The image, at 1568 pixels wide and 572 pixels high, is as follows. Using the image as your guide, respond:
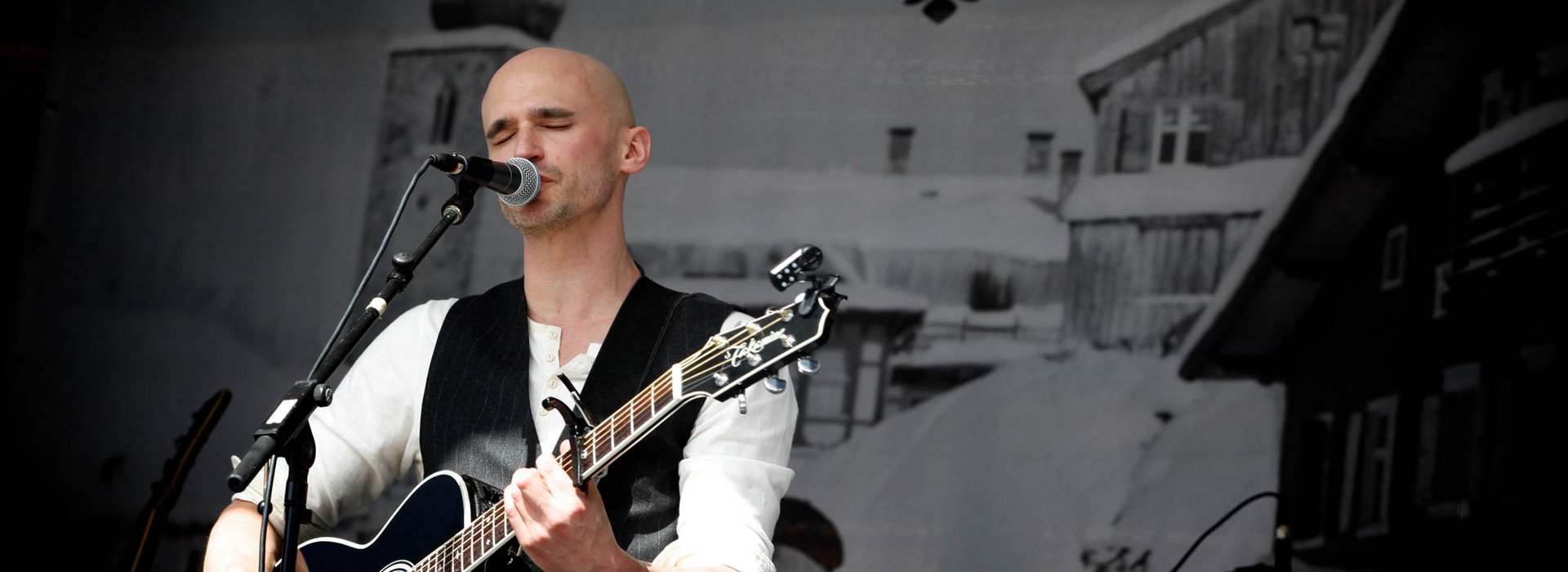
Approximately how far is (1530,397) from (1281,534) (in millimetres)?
907

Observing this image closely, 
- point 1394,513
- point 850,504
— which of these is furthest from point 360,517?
point 1394,513

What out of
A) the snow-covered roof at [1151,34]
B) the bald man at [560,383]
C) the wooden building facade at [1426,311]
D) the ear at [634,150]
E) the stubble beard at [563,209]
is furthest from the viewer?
Result: the snow-covered roof at [1151,34]

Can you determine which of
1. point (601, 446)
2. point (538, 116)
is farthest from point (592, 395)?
point (538, 116)

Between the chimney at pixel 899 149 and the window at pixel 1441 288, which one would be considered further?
the chimney at pixel 899 149

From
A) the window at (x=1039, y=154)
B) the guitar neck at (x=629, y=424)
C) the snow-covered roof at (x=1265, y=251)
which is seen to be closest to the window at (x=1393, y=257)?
the snow-covered roof at (x=1265, y=251)

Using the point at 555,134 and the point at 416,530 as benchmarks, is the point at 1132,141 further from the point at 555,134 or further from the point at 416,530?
the point at 416,530

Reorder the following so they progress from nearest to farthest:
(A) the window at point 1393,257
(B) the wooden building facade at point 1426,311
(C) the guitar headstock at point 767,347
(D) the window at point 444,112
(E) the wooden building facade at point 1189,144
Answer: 1. (C) the guitar headstock at point 767,347
2. (B) the wooden building facade at point 1426,311
3. (A) the window at point 1393,257
4. (E) the wooden building facade at point 1189,144
5. (D) the window at point 444,112

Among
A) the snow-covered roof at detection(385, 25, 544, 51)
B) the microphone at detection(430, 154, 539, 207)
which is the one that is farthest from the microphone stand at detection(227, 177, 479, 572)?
the snow-covered roof at detection(385, 25, 544, 51)

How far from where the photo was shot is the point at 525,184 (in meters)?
2.21

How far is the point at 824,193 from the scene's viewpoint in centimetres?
434

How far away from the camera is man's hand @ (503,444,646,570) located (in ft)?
6.15

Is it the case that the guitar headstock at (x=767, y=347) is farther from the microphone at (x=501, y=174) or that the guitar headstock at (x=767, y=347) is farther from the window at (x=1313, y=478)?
the window at (x=1313, y=478)

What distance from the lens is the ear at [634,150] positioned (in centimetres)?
254

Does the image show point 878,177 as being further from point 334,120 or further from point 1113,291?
point 334,120
